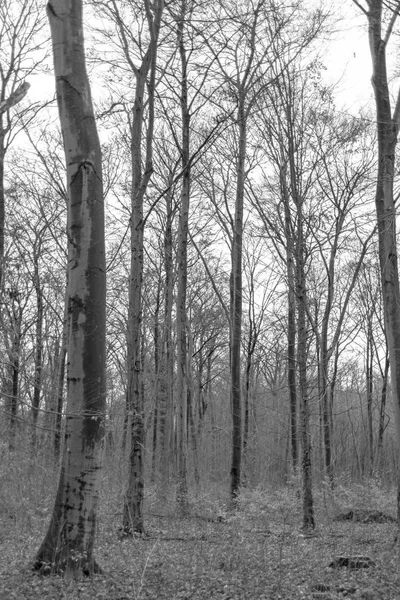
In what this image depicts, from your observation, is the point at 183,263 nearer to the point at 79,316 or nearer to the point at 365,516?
the point at 365,516

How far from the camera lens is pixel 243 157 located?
50.5 feet

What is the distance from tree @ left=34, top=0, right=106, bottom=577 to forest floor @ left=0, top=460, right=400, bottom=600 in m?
0.32

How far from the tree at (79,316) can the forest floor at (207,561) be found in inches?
12.4

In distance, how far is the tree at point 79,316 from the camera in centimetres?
488

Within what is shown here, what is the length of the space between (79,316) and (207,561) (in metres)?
3.04

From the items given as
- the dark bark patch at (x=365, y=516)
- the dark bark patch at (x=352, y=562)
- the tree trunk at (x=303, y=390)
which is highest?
the tree trunk at (x=303, y=390)

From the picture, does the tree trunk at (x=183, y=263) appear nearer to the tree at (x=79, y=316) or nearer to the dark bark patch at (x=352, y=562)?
the dark bark patch at (x=352, y=562)

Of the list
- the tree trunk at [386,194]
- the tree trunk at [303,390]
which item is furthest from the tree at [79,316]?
the tree trunk at [303,390]

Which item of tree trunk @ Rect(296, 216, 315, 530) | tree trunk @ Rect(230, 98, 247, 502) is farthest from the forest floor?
tree trunk @ Rect(230, 98, 247, 502)

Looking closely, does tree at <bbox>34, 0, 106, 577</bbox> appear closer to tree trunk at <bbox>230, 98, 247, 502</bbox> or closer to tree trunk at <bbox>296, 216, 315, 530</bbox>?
tree trunk at <bbox>296, 216, 315, 530</bbox>

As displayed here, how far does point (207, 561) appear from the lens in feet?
20.5

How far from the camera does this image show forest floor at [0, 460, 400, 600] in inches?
191

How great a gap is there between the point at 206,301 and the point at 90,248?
22726 millimetres

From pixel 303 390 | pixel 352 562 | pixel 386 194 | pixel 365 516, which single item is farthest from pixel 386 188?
pixel 365 516
